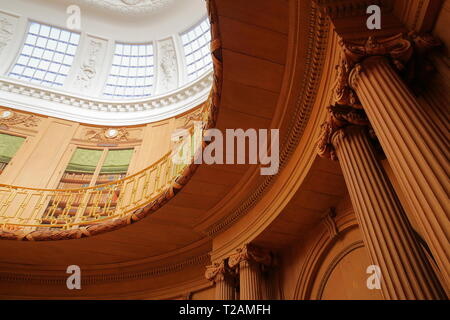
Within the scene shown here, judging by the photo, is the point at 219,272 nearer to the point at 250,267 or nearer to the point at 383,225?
the point at 250,267

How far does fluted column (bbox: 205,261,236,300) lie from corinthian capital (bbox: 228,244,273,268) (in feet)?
0.61

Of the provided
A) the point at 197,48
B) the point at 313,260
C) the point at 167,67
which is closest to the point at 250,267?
the point at 313,260

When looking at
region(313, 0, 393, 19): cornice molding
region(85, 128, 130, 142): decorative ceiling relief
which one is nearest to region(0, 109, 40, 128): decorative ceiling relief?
region(85, 128, 130, 142): decorative ceiling relief

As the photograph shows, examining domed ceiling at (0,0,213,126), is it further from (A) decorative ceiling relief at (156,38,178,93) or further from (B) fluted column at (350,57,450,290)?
(B) fluted column at (350,57,450,290)

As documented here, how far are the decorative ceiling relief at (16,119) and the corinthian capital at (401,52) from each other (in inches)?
406

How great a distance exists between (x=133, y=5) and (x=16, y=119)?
27.4 ft

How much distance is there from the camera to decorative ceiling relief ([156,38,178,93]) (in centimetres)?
1260

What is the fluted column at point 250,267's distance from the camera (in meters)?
4.20

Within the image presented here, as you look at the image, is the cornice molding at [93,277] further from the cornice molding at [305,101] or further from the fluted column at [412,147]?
the fluted column at [412,147]

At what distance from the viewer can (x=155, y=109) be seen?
1105 cm

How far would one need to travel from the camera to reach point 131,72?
44.7ft

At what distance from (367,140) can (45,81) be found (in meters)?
13.4

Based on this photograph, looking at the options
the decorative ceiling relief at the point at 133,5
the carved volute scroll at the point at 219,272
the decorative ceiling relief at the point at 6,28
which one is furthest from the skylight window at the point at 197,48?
the carved volute scroll at the point at 219,272
